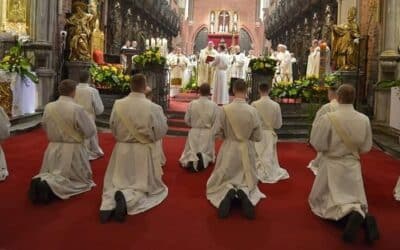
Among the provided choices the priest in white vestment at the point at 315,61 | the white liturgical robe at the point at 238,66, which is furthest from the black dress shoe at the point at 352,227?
the white liturgical robe at the point at 238,66

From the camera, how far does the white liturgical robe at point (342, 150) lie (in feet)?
17.5

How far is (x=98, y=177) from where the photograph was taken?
7410 millimetres

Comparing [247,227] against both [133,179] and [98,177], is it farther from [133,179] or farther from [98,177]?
[98,177]

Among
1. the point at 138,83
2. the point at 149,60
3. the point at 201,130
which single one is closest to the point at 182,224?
the point at 138,83

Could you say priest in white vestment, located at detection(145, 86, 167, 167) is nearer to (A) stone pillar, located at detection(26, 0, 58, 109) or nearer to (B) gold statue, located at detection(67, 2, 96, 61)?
(A) stone pillar, located at detection(26, 0, 58, 109)

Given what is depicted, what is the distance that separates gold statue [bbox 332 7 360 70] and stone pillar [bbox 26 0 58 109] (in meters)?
8.06

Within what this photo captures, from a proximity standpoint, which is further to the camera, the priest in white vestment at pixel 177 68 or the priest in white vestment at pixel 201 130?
the priest in white vestment at pixel 177 68

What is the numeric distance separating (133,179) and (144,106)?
0.87 m

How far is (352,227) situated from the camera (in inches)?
189

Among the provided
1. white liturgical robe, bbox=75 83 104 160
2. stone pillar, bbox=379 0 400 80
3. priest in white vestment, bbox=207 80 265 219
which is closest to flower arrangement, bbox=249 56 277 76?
stone pillar, bbox=379 0 400 80

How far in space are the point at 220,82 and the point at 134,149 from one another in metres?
10.1

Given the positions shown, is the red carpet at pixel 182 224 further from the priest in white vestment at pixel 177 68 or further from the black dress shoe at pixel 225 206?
the priest in white vestment at pixel 177 68

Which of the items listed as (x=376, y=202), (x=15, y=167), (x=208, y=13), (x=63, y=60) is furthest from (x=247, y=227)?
(x=208, y=13)

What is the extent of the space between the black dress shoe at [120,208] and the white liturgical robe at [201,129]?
287 cm
